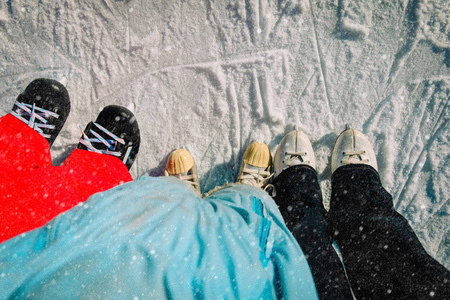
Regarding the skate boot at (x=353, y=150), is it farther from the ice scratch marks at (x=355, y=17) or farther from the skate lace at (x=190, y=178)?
the skate lace at (x=190, y=178)

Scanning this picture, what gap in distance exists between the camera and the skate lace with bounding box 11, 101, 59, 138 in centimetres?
156

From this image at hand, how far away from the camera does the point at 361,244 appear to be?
1040mm

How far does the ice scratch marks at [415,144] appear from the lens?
60.3 inches

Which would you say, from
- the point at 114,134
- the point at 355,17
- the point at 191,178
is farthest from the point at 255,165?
the point at 355,17

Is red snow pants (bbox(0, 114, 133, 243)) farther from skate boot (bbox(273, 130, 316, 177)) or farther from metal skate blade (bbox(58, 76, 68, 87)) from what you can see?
skate boot (bbox(273, 130, 316, 177))

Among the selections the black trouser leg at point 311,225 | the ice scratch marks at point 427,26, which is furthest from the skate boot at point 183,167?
the ice scratch marks at point 427,26

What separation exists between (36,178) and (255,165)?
114cm

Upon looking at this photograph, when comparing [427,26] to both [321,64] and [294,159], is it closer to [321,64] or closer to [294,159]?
[321,64]

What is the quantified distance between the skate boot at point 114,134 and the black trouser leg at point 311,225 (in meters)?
0.95

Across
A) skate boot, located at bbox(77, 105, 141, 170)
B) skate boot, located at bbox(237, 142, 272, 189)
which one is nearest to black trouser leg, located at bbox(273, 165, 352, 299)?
skate boot, located at bbox(237, 142, 272, 189)

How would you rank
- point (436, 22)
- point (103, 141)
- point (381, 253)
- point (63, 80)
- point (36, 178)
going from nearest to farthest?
point (381, 253) < point (36, 178) < point (436, 22) < point (103, 141) < point (63, 80)

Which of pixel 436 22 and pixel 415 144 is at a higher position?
pixel 436 22


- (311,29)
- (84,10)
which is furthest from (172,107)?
(311,29)

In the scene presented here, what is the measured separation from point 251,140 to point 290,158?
10.7 inches
